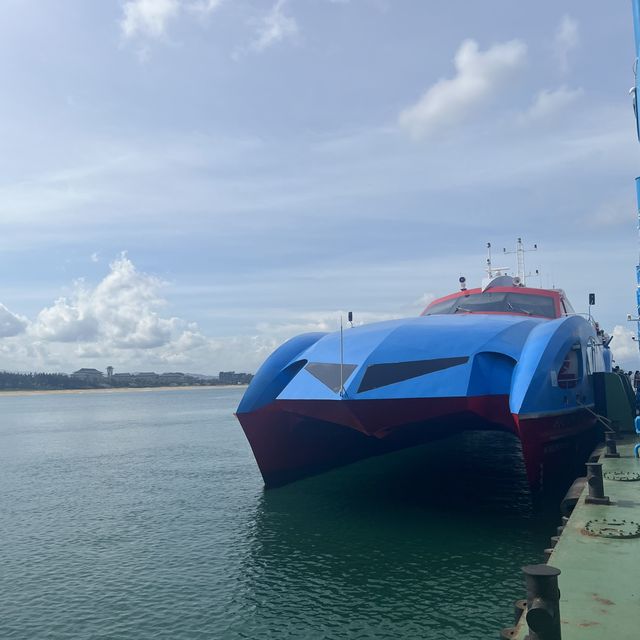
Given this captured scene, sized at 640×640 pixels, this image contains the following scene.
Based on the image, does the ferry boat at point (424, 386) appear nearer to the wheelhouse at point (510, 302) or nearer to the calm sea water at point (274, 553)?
the wheelhouse at point (510, 302)

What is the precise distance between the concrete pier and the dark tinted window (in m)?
8.90

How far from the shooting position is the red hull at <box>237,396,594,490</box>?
44.5 ft

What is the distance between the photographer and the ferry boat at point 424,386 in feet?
44.0

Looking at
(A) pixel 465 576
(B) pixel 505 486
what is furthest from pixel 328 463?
(A) pixel 465 576

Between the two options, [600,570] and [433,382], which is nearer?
Result: [600,570]

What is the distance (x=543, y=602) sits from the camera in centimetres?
453

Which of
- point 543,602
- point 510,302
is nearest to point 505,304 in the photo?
point 510,302

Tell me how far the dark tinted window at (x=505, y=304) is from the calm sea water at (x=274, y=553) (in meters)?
5.53

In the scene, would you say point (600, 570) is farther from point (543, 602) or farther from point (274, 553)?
point (274, 553)

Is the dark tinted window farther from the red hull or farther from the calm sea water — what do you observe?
the calm sea water

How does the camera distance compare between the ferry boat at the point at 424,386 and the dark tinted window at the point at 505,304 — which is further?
the dark tinted window at the point at 505,304

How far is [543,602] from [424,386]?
29.3 feet

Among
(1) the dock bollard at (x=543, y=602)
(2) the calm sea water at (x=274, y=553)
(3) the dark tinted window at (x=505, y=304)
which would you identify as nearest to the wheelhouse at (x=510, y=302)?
(3) the dark tinted window at (x=505, y=304)

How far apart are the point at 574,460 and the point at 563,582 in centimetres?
1054
